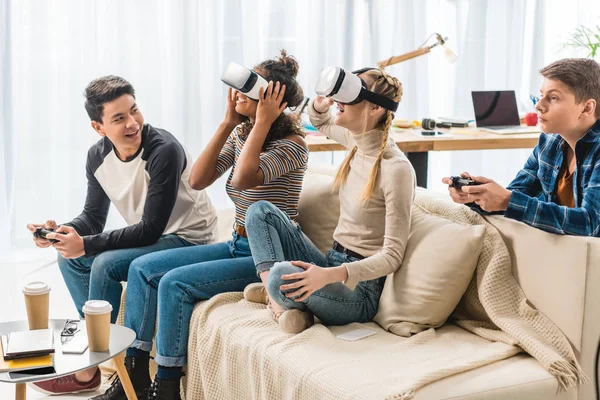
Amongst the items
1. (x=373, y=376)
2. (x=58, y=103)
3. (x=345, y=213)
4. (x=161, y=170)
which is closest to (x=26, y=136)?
(x=58, y=103)

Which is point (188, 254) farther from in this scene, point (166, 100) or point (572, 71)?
point (166, 100)

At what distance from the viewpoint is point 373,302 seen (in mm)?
2209

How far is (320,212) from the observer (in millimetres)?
2574

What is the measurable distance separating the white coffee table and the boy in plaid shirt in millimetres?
884

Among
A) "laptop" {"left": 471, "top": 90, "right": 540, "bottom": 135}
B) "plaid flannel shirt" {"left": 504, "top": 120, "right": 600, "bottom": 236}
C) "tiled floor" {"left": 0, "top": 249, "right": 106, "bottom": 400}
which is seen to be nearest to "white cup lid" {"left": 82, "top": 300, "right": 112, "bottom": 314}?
"plaid flannel shirt" {"left": 504, "top": 120, "right": 600, "bottom": 236}

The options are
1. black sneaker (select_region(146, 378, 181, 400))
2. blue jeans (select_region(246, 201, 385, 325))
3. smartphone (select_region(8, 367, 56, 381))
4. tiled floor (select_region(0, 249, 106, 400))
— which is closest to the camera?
smartphone (select_region(8, 367, 56, 381))

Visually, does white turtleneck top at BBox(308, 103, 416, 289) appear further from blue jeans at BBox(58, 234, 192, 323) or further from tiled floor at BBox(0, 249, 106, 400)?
tiled floor at BBox(0, 249, 106, 400)

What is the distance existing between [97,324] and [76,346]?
10cm

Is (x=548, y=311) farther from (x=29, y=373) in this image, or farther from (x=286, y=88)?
(x=29, y=373)

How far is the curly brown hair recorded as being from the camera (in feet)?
8.04

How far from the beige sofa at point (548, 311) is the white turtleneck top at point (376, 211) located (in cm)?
26

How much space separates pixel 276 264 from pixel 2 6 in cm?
258

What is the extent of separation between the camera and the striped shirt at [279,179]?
7.91 ft

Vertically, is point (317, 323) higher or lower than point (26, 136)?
lower
